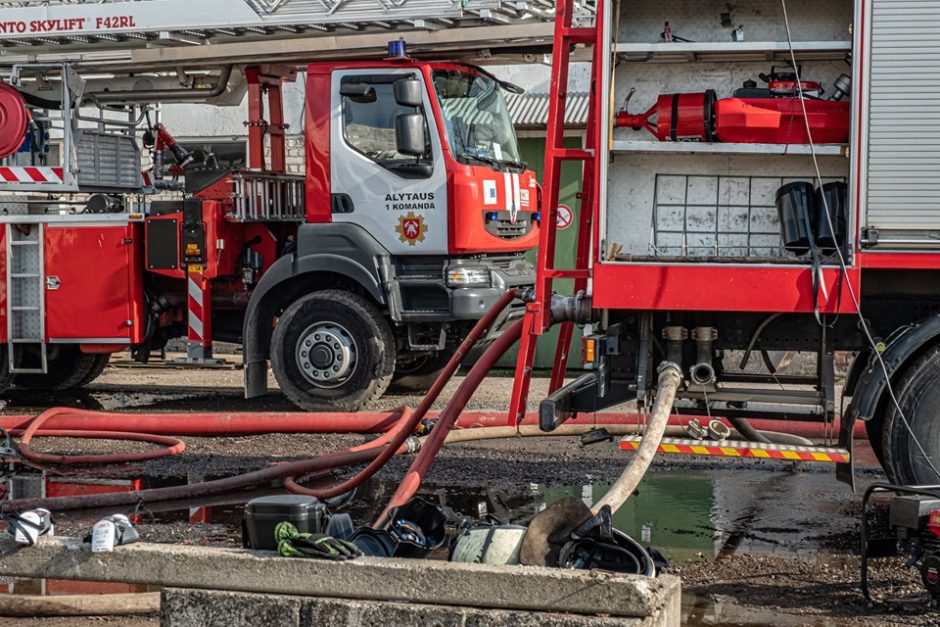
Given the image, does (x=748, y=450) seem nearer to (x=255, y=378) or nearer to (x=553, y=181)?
(x=553, y=181)

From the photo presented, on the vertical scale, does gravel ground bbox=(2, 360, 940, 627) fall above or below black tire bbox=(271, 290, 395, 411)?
below

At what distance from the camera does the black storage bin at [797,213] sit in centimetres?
650

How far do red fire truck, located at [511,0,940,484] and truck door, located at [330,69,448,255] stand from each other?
10.9 feet

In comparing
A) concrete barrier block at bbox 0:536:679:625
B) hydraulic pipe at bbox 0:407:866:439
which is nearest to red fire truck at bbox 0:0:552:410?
hydraulic pipe at bbox 0:407:866:439

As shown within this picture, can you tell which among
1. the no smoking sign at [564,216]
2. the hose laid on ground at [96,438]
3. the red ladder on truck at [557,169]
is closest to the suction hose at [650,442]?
the red ladder on truck at [557,169]

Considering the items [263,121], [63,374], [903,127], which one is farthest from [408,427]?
[63,374]

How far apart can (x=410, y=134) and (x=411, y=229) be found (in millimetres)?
820

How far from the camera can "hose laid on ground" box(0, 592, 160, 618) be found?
5.25 meters

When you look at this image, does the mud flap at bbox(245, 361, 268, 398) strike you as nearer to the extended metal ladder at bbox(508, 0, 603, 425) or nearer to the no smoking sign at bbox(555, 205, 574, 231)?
the no smoking sign at bbox(555, 205, 574, 231)

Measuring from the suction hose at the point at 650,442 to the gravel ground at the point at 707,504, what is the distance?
60 centimetres

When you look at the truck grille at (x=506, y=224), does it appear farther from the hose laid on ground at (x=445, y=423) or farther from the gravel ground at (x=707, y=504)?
the hose laid on ground at (x=445, y=423)

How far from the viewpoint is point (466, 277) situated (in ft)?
35.0

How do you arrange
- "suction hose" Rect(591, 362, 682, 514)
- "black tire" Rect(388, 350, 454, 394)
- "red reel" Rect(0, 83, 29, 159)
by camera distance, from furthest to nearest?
"black tire" Rect(388, 350, 454, 394) → "red reel" Rect(0, 83, 29, 159) → "suction hose" Rect(591, 362, 682, 514)

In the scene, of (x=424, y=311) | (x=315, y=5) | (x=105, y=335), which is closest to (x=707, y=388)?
(x=424, y=311)
